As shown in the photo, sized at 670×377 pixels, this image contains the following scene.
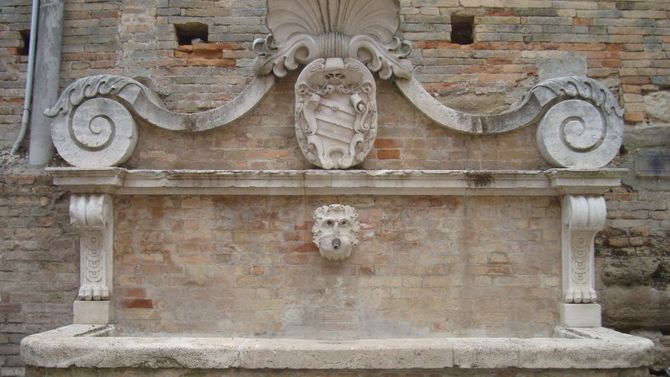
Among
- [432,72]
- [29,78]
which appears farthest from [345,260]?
[29,78]

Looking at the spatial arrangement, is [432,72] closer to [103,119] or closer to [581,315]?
[581,315]

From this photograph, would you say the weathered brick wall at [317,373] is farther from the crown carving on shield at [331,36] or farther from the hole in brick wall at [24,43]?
the hole in brick wall at [24,43]

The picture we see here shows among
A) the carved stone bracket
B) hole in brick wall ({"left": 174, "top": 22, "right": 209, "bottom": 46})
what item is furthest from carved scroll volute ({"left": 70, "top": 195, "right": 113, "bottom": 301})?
the carved stone bracket

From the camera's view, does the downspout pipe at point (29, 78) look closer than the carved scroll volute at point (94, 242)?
No

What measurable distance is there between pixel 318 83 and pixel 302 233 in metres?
1.16

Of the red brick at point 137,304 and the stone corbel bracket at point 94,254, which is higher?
the stone corbel bracket at point 94,254

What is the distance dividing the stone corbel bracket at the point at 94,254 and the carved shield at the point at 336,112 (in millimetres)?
1580

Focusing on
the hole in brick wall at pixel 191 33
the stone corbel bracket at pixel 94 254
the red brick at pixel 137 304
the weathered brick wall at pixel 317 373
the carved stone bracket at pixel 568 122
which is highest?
the hole in brick wall at pixel 191 33

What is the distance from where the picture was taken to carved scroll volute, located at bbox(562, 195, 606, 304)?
4551 mm

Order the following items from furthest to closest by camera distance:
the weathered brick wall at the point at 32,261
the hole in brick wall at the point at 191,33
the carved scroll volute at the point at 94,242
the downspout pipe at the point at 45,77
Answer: the hole in brick wall at the point at 191,33, the downspout pipe at the point at 45,77, the weathered brick wall at the point at 32,261, the carved scroll volute at the point at 94,242

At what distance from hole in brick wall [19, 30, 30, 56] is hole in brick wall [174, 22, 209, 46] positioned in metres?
1.41

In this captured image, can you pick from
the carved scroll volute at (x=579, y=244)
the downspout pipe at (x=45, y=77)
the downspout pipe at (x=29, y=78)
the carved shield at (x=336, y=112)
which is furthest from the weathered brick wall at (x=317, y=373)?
the downspout pipe at (x=29, y=78)

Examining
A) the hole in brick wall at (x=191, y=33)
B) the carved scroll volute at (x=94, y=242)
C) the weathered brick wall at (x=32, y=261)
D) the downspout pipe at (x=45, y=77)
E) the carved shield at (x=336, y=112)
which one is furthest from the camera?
the hole in brick wall at (x=191, y=33)

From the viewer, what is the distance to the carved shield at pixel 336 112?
4.65 metres
